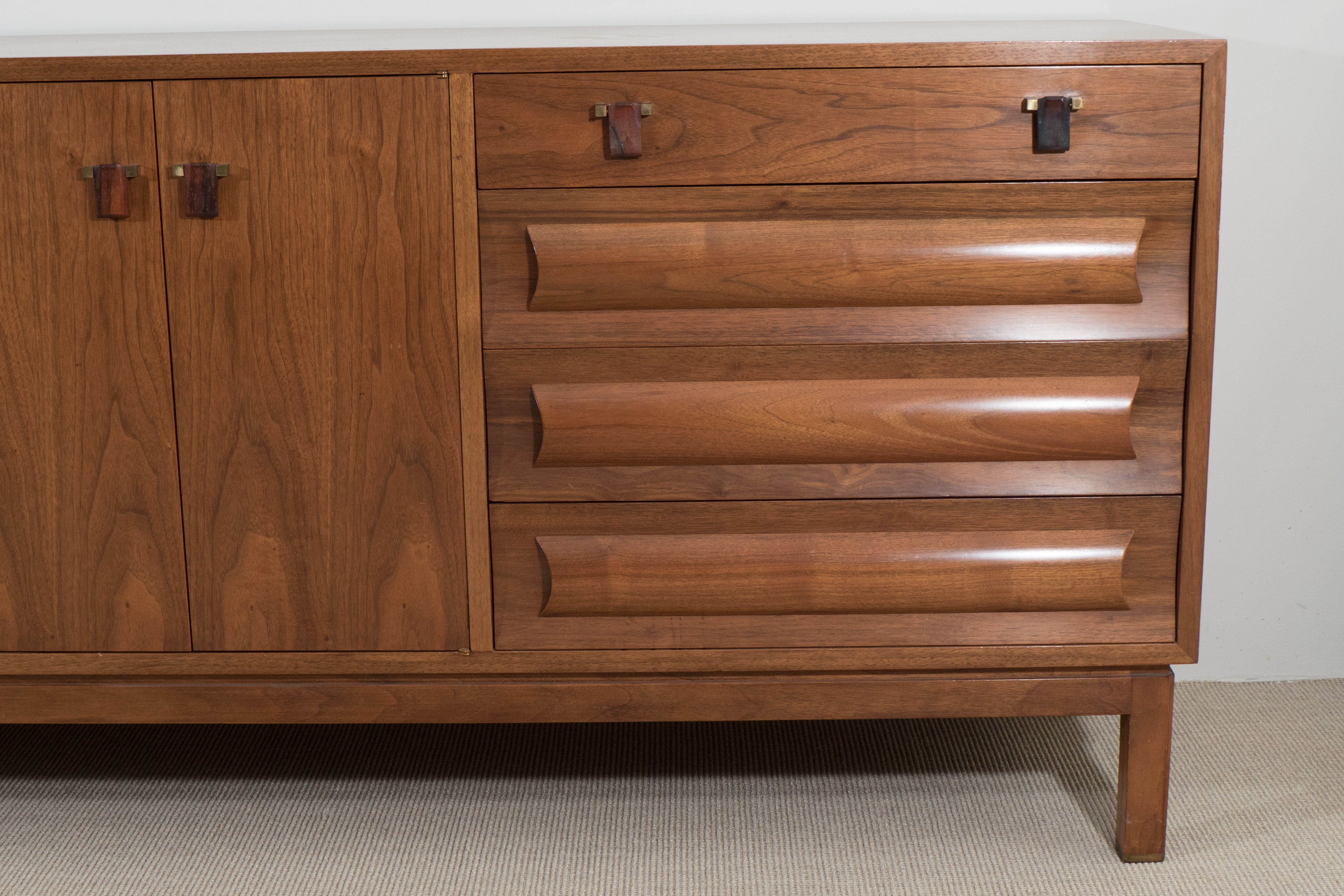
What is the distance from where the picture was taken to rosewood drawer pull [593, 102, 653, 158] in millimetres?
1137

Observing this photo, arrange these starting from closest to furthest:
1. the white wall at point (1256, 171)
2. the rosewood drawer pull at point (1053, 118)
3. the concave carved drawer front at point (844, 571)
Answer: the rosewood drawer pull at point (1053, 118), the concave carved drawer front at point (844, 571), the white wall at point (1256, 171)

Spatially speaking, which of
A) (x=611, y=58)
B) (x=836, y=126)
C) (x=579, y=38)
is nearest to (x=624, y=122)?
(x=611, y=58)

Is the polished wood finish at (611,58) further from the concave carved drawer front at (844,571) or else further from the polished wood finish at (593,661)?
the polished wood finish at (593,661)

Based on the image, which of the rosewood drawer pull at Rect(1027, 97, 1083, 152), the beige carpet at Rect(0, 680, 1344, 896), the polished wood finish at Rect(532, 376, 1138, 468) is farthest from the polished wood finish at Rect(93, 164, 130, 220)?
the rosewood drawer pull at Rect(1027, 97, 1083, 152)

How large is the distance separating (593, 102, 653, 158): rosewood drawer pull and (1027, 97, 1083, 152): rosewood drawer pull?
368mm

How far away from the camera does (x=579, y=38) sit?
1412 mm

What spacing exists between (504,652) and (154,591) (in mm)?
375

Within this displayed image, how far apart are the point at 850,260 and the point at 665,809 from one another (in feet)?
2.26

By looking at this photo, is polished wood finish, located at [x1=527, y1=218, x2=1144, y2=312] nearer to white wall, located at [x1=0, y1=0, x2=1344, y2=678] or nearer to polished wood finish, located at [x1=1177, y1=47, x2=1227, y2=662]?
polished wood finish, located at [x1=1177, y1=47, x2=1227, y2=662]

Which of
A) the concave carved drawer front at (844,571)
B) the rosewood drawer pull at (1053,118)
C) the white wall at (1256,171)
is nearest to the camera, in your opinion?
the rosewood drawer pull at (1053,118)

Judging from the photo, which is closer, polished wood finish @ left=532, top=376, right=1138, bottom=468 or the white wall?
polished wood finish @ left=532, top=376, right=1138, bottom=468

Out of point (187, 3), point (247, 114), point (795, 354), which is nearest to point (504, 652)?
point (795, 354)

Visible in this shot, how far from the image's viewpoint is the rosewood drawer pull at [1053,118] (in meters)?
1.13

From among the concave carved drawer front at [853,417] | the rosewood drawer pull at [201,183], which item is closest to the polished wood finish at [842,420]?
the concave carved drawer front at [853,417]
